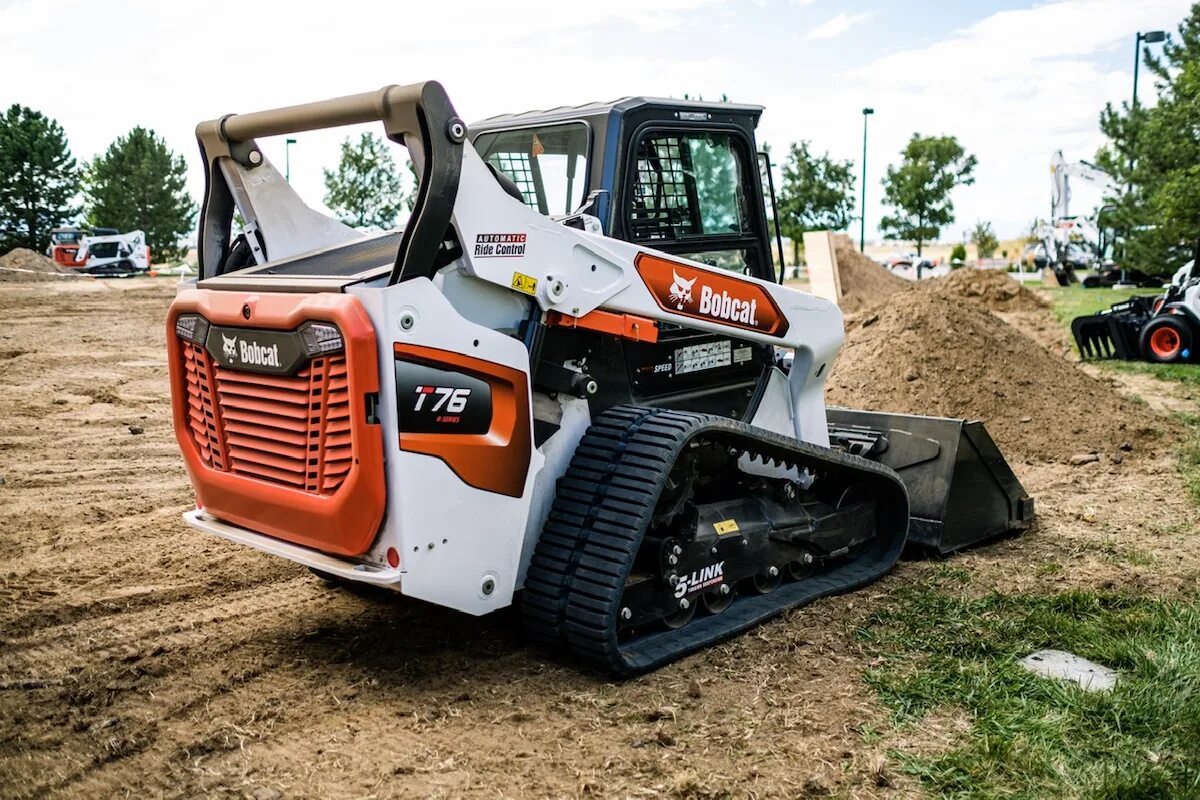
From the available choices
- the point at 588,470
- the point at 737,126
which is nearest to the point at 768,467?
the point at 588,470

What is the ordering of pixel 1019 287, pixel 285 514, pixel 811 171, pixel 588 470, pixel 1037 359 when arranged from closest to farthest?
pixel 285 514, pixel 588 470, pixel 1037 359, pixel 1019 287, pixel 811 171

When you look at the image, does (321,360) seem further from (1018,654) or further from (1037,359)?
(1037,359)

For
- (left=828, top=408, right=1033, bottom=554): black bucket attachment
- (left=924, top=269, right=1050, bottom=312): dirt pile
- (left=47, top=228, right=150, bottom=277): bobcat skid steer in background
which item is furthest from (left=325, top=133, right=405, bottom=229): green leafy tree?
(left=828, top=408, right=1033, bottom=554): black bucket attachment

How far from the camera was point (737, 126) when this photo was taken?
215 inches

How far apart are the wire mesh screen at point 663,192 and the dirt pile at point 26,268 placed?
75.5 ft

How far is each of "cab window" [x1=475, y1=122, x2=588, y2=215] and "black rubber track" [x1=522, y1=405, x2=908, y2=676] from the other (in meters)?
1.07

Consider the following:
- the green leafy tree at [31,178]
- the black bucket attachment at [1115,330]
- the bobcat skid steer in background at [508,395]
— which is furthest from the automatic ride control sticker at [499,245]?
the green leafy tree at [31,178]

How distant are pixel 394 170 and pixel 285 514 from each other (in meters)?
33.2

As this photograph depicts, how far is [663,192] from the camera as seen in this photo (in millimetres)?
5207

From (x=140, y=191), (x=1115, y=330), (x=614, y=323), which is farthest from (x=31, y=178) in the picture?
(x=614, y=323)

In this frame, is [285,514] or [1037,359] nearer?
[285,514]

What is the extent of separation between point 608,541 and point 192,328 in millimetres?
1932

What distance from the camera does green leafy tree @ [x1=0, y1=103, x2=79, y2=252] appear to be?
40.5m

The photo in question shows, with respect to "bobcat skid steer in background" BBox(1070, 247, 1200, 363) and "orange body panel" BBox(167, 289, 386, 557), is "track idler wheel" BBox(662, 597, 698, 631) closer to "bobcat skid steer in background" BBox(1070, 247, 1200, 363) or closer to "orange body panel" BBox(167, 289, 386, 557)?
"orange body panel" BBox(167, 289, 386, 557)
